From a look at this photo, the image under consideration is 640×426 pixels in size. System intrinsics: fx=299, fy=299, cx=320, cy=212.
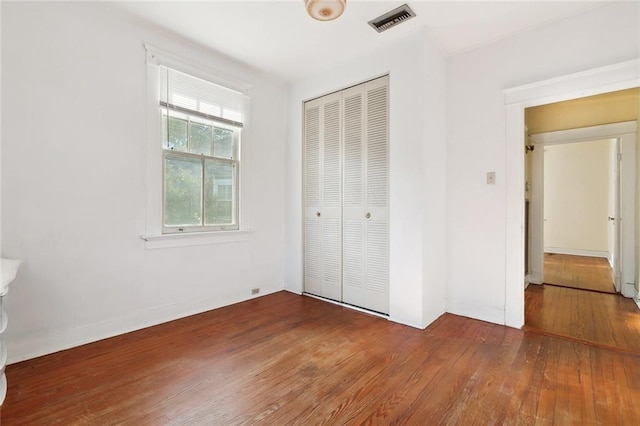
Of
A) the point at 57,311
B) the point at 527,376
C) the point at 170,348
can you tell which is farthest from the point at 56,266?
the point at 527,376

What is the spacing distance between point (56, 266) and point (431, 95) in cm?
364

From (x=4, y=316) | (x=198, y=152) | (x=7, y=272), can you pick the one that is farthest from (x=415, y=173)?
(x=4, y=316)

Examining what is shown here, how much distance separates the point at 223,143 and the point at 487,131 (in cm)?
284

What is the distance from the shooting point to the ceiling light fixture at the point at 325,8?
2.03 meters

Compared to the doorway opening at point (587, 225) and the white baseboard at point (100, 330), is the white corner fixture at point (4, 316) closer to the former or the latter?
the white baseboard at point (100, 330)

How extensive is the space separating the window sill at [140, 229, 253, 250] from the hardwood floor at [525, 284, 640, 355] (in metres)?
3.18

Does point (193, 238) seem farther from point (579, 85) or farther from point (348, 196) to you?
point (579, 85)

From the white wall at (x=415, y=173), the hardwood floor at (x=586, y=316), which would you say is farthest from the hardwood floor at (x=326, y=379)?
the white wall at (x=415, y=173)

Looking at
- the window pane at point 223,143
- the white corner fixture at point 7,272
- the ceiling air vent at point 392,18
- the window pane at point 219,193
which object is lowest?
the white corner fixture at point 7,272

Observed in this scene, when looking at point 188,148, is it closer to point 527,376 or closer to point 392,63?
point 392,63

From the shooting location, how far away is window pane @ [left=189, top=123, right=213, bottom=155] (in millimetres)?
3164

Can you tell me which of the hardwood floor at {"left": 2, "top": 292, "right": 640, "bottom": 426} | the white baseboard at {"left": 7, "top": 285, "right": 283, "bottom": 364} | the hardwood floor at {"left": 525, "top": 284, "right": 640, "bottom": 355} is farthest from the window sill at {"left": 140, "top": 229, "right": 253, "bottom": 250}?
the hardwood floor at {"left": 525, "top": 284, "right": 640, "bottom": 355}

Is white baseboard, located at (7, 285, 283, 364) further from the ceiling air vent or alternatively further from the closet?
the ceiling air vent

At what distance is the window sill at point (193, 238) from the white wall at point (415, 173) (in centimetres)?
180
